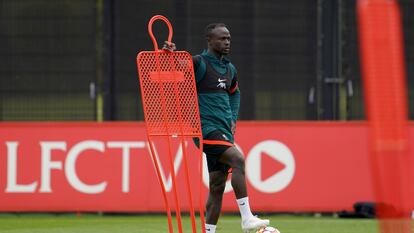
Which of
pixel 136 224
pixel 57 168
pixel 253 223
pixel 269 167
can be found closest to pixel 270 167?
pixel 269 167

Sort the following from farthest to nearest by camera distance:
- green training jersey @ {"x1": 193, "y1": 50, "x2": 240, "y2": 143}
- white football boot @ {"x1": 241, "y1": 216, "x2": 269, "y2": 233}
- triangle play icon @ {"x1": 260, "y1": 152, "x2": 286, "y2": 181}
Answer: triangle play icon @ {"x1": 260, "y1": 152, "x2": 286, "y2": 181}, green training jersey @ {"x1": 193, "y1": 50, "x2": 240, "y2": 143}, white football boot @ {"x1": 241, "y1": 216, "x2": 269, "y2": 233}

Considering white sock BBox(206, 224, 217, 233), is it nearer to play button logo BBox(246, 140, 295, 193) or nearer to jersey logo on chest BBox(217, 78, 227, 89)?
jersey logo on chest BBox(217, 78, 227, 89)

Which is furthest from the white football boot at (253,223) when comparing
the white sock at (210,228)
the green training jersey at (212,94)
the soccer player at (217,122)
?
the green training jersey at (212,94)

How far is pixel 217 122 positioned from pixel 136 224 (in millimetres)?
3983

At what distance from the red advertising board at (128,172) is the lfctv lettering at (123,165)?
13 mm

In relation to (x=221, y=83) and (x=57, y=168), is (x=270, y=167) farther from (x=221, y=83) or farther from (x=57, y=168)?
(x=221, y=83)

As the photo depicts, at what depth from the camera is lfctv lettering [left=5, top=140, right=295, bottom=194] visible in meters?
12.6

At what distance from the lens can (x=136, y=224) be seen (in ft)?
36.9

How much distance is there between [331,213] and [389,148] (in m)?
10.8

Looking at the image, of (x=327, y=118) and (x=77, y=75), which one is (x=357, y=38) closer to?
(x=327, y=118)

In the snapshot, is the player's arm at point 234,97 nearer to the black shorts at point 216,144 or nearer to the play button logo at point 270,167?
the black shorts at point 216,144

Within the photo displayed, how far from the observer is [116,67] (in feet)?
45.0

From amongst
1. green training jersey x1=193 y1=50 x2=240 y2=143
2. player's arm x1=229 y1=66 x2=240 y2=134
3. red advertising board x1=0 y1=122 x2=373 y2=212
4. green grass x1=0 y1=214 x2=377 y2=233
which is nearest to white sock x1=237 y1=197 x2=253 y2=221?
green training jersey x1=193 y1=50 x2=240 y2=143

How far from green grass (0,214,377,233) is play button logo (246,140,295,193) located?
454mm
